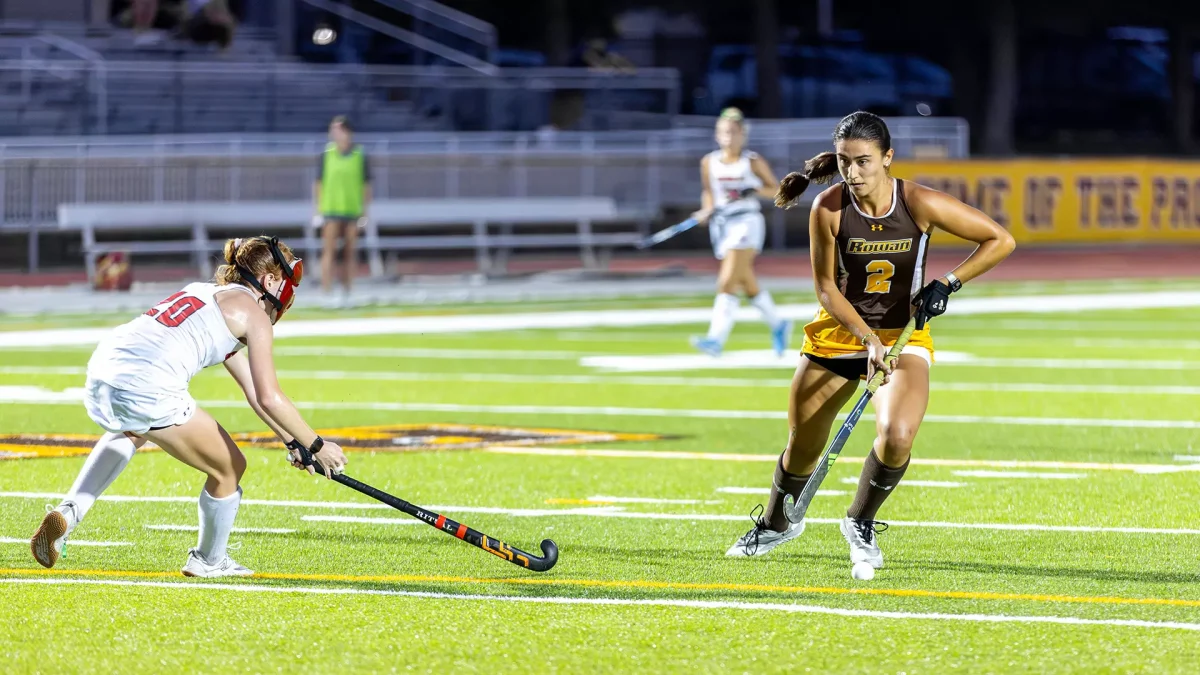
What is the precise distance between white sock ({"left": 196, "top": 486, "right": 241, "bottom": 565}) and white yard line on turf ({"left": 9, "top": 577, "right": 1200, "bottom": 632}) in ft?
0.48

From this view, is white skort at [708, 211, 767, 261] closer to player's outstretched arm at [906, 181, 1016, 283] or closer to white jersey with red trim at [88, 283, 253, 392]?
player's outstretched arm at [906, 181, 1016, 283]

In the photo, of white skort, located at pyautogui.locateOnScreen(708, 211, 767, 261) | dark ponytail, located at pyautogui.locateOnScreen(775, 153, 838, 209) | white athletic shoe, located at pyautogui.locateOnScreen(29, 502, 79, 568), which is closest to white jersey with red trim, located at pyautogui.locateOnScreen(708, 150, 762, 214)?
white skort, located at pyautogui.locateOnScreen(708, 211, 767, 261)

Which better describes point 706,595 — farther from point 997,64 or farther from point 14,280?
point 997,64

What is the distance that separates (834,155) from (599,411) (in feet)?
20.2

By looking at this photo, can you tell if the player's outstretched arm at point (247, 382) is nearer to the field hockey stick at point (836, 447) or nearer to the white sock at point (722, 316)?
the field hockey stick at point (836, 447)

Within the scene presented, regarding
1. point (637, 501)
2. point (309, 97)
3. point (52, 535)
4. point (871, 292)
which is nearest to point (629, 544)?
point (637, 501)

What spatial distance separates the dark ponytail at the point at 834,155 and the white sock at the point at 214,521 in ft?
7.63

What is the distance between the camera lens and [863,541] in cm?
782

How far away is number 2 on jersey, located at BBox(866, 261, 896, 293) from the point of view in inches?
311

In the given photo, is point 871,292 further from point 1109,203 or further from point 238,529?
point 1109,203

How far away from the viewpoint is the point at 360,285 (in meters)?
25.8

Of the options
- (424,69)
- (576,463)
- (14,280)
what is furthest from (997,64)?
(576,463)

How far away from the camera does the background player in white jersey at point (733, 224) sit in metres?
16.8

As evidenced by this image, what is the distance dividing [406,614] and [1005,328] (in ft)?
48.2
